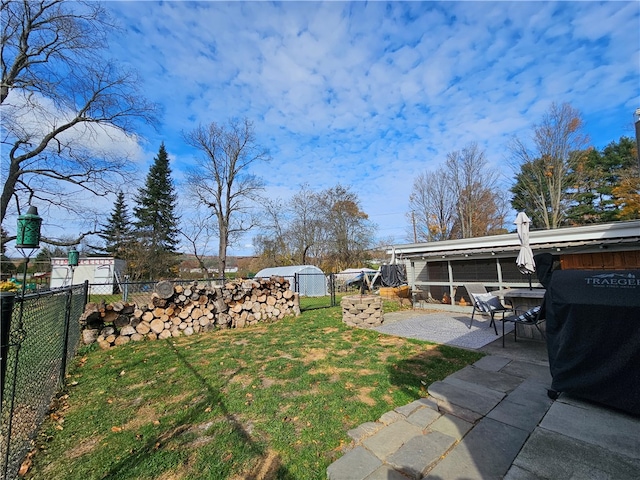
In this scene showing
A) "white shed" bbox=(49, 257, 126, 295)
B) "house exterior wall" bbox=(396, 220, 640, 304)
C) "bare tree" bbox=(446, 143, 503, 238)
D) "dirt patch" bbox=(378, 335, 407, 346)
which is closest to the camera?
"dirt patch" bbox=(378, 335, 407, 346)

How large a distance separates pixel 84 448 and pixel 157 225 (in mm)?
26835

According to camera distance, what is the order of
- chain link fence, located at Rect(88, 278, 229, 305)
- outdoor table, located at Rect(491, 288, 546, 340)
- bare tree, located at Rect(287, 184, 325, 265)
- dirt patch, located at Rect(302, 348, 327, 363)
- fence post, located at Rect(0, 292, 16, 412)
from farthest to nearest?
bare tree, located at Rect(287, 184, 325, 265) → chain link fence, located at Rect(88, 278, 229, 305) → outdoor table, located at Rect(491, 288, 546, 340) → dirt patch, located at Rect(302, 348, 327, 363) → fence post, located at Rect(0, 292, 16, 412)

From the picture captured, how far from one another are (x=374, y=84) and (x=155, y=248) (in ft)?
68.0

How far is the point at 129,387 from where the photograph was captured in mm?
3658

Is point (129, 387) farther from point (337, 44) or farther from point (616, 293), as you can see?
point (337, 44)

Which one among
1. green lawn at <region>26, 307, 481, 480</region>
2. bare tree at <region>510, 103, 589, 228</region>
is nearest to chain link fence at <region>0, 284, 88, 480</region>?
green lawn at <region>26, 307, 481, 480</region>

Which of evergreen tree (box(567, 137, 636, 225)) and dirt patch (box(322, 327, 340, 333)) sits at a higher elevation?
evergreen tree (box(567, 137, 636, 225))

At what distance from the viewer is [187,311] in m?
7.00

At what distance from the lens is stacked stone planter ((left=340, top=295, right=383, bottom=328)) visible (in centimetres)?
723

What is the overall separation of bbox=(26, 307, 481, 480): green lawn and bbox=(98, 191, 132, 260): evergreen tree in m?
21.4

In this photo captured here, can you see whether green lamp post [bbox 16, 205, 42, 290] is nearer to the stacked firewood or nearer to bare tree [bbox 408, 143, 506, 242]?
the stacked firewood

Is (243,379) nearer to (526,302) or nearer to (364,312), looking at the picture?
(364,312)

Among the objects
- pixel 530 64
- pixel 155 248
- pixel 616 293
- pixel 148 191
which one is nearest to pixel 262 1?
pixel 530 64

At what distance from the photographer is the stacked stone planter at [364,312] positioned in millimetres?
7227
